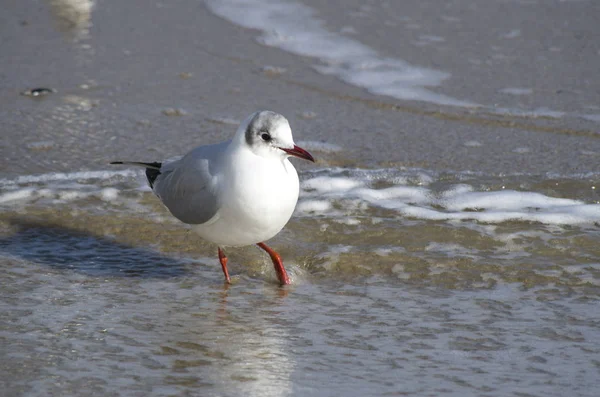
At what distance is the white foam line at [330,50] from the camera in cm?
795

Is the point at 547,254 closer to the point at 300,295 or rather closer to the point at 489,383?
the point at 300,295

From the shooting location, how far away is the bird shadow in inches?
176

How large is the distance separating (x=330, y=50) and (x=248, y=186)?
515 centimetres

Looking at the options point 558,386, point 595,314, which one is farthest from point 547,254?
point 558,386

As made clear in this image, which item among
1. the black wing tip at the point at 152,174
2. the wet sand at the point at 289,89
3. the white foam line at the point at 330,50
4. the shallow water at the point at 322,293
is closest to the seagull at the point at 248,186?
the shallow water at the point at 322,293

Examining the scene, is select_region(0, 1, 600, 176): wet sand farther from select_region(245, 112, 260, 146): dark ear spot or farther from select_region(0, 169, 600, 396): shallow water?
select_region(245, 112, 260, 146): dark ear spot

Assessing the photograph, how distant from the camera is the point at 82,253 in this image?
470cm

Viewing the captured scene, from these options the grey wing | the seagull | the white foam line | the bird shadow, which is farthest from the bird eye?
the white foam line

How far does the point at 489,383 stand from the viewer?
124 inches

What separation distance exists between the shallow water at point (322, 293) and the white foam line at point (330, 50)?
2.34 meters

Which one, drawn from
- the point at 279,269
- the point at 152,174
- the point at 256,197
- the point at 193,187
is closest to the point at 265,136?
the point at 256,197

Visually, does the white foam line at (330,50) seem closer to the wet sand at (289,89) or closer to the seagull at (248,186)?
the wet sand at (289,89)

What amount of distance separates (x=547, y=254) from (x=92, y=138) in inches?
128

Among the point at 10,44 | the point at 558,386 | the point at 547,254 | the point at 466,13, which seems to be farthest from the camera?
the point at 466,13
